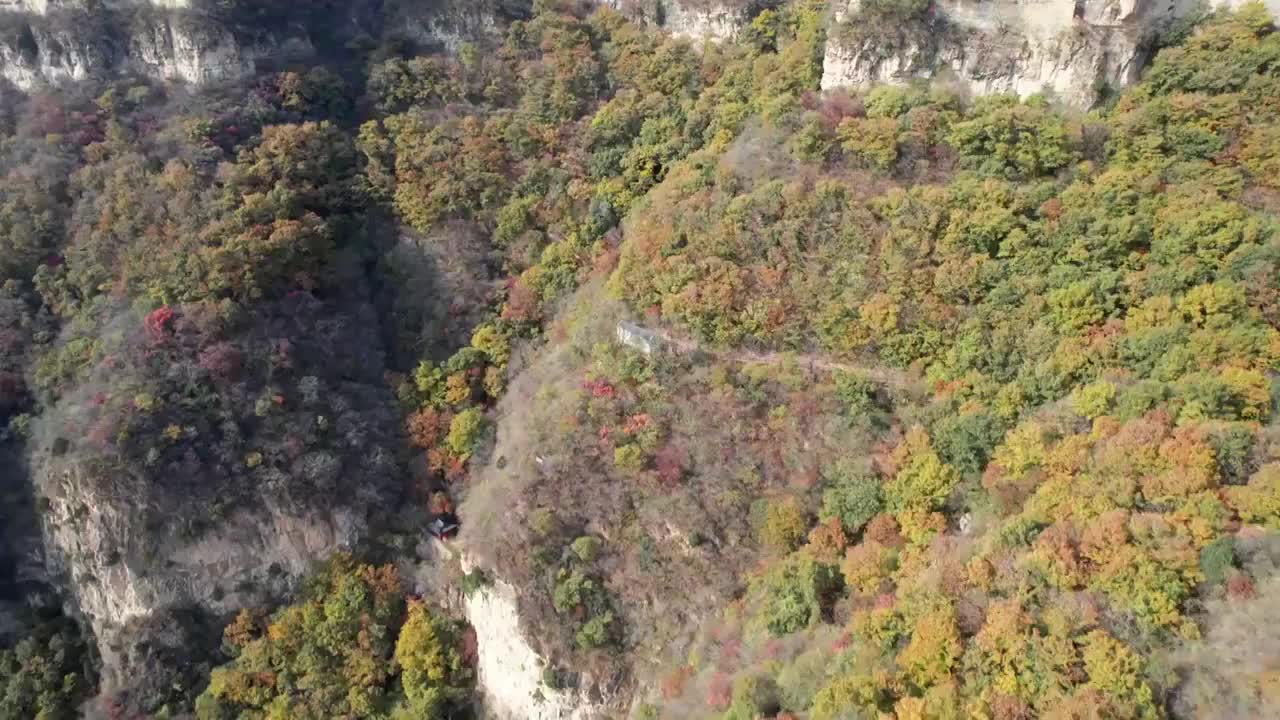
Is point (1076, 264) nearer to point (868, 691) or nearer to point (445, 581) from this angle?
point (868, 691)

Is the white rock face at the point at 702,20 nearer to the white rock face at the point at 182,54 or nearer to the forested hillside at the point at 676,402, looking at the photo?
the forested hillside at the point at 676,402

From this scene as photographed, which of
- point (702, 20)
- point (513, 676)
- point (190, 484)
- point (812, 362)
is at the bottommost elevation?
point (513, 676)

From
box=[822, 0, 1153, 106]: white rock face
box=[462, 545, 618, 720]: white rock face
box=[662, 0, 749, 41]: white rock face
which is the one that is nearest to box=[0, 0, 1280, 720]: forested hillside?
box=[462, 545, 618, 720]: white rock face

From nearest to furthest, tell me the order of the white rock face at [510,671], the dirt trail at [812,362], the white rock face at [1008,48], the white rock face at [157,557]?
the white rock face at [510,671] < the dirt trail at [812,362] < the white rock face at [157,557] < the white rock face at [1008,48]

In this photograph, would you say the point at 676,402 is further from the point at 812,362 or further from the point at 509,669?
the point at 509,669

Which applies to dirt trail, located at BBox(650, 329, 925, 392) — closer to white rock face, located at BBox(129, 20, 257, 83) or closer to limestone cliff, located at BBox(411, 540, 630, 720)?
limestone cliff, located at BBox(411, 540, 630, 720)

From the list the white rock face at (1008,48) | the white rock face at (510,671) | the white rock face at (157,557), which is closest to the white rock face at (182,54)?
the white rock face at (157,557)

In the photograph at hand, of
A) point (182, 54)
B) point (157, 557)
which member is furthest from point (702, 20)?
point (157, 557)
